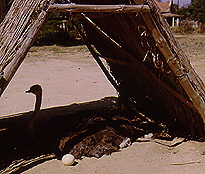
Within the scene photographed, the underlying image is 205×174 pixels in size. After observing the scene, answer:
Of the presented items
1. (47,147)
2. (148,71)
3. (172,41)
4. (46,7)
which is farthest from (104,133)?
(46,7)

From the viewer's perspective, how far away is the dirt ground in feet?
10.6

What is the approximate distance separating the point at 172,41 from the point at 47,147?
2.13 metres

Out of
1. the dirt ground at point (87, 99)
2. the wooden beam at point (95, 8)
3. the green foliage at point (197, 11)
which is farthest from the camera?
the green foliage at point (197, 11)

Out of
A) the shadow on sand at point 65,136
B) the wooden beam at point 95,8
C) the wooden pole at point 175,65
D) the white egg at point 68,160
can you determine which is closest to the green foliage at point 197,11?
Result: the shadow on sand at point 65,136

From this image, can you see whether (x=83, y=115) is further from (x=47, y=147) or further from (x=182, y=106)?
(x=182, y=106)

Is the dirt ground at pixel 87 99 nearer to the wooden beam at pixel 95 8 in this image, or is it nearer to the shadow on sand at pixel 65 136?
the shadow on sand at pixel 65 136

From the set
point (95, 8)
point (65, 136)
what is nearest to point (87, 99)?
point (65, 136)

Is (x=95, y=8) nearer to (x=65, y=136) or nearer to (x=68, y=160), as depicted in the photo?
(x=68, y=160)

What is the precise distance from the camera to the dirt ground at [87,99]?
3231 millimetres

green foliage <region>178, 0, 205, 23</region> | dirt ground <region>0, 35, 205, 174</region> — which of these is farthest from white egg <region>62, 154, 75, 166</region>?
green foliage <region>178, 0, 205, 23</region>

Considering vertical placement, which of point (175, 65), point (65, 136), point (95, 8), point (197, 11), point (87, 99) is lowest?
point (197, 11)

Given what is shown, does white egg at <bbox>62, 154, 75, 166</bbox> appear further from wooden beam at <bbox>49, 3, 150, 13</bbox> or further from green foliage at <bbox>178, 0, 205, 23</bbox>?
green foliage at <bbox>178, 0, 205, 23</bbox>

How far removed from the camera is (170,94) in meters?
4.05

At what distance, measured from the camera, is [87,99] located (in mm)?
6238
